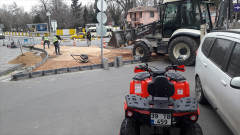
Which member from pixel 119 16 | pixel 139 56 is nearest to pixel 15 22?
pixel 119 16

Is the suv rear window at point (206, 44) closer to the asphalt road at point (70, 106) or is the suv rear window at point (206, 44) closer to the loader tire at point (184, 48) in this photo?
the asphalt road at point (70, 106)

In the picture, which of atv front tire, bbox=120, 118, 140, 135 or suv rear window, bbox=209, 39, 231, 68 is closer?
atv front tire, bbox=120, 118, 140, 135

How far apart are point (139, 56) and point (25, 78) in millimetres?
6036

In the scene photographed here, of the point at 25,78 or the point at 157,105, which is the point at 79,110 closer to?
the point at 157,105

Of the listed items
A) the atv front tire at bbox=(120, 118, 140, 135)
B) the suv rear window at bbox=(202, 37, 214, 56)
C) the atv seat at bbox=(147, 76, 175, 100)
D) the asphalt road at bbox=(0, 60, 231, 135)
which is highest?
the suv rear window at bbox=(202, 37, 214, 56)

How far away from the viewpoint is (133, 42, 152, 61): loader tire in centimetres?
1108

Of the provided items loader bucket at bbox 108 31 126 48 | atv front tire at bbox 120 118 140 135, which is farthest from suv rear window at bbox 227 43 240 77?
loader bucket at bbox 108 31 126 48

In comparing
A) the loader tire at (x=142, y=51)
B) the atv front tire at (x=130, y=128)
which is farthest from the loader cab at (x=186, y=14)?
the atv front tire at (x=130, y=128)

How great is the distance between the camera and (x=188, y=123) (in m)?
2.94

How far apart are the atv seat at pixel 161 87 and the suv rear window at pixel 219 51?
54.3 inches

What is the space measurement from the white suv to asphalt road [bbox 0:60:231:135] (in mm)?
750

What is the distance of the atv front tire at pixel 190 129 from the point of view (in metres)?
2.84

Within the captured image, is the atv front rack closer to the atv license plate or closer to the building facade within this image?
the atv license plate

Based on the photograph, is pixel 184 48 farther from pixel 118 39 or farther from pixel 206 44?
pixel 118 39
